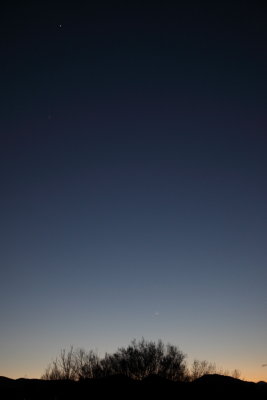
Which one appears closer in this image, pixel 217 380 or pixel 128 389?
pixel 128 389

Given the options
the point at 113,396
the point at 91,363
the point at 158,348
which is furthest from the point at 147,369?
the point at 113,396

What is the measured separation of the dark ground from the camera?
104 ft

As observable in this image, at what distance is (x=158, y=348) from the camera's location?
53.8 meters

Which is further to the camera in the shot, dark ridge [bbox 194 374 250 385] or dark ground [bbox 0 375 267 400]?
dark ridge [bbox 194 374 250 385]

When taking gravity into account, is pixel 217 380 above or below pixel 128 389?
above

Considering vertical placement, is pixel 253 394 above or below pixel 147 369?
below

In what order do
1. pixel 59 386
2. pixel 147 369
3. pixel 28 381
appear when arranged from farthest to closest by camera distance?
1. pixel 147 369
2. pixel 28 381
3. pixel 59 386

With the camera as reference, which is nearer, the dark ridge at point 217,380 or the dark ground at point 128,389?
the dark ground at point 128,389

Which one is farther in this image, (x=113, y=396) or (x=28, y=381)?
(x=28, y=381)

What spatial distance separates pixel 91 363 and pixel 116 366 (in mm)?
3795

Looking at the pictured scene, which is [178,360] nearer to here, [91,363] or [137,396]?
[91,363]

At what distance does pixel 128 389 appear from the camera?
33.0 metres

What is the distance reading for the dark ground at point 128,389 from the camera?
104 feet

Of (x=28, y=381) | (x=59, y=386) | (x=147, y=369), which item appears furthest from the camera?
(x=147, y=369)
